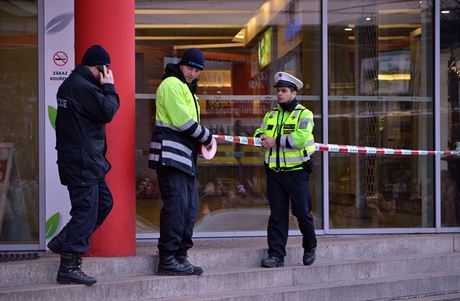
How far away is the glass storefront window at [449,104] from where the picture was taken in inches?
391

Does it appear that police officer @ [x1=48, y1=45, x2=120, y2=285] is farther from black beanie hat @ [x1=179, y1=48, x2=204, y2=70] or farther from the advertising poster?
the advertising poster

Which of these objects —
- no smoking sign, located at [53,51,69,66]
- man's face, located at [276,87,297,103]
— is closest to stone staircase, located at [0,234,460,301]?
man's face, located at [276,87,297,103]

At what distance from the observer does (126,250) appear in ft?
22.4

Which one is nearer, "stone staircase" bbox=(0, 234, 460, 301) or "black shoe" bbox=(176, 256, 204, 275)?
"stone staircase" bbox=(0, 234, 460, 301)

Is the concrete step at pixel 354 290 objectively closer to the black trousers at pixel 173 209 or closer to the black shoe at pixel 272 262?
the black shoe at pixel 272 262

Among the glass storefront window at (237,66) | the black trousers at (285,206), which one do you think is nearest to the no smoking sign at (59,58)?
the glass storefront window at (237,66)

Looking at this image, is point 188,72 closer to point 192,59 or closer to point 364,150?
point 192,59

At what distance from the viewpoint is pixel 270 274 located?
7.09 meters

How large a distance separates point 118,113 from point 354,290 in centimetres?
282

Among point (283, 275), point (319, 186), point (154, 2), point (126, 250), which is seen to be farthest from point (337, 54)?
point (126, 250)

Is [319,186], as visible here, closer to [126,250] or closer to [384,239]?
[384,239]

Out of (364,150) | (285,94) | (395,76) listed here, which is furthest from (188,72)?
(395,76)

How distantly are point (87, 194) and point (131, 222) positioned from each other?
3.27ft

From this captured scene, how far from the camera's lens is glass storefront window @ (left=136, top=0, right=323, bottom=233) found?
9.45 m
